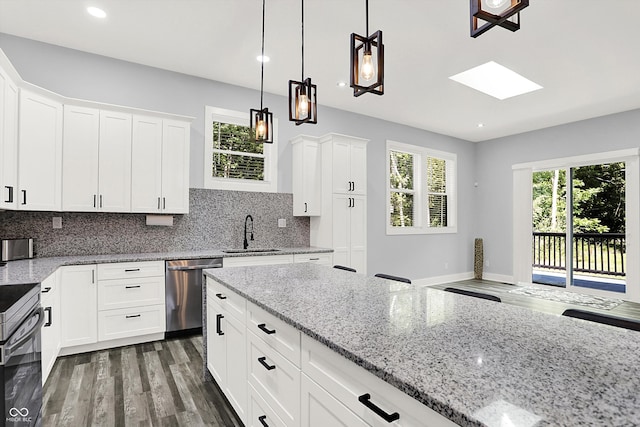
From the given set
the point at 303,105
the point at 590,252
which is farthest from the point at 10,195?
the point at 590,252

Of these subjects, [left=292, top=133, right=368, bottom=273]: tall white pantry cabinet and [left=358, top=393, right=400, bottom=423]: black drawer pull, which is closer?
[left=358, top=393, right=400, bottom=423]: black drawer pull

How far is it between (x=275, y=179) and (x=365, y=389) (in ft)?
13.5

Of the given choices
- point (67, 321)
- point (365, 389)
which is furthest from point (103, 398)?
point (365, 389)

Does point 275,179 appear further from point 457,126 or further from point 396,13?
point 457,126

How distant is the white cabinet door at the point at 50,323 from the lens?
250cm

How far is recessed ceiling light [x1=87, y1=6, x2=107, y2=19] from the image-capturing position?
2983 millimetres

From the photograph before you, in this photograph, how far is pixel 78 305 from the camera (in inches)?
125

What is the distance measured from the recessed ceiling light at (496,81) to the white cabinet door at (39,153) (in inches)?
173

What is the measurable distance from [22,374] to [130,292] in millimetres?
1731

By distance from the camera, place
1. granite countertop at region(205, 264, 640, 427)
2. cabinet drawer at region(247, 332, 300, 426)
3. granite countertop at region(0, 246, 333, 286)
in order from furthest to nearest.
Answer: granite countertop at region(0, 246, 333, 286) → cabinet drawer at region(247, 332, 300, 426) → granite countertop at region(205, 264, 640, 427)

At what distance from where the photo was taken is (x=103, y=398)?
244 cm

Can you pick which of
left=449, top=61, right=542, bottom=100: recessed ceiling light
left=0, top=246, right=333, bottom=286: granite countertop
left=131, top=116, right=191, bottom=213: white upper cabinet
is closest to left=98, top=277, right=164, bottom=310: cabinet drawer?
left=0, top=246, right=333, bottom=286: granite countertop

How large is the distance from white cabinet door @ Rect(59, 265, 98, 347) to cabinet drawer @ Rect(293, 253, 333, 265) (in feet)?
7.02

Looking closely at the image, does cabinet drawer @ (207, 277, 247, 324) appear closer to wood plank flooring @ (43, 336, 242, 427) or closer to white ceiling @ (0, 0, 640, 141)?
wood plank flooring @ (43, 336, 242, 427)
